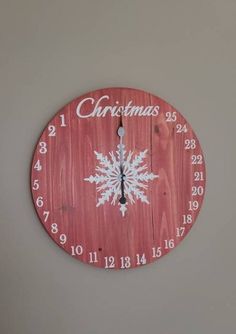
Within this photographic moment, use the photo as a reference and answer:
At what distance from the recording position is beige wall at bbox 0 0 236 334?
1.33 meters

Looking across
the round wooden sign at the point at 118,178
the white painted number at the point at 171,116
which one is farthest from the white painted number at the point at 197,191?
the white painted number at the point at 171,116

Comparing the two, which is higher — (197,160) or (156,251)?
(197,160)

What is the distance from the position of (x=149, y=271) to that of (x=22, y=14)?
2.72 ft

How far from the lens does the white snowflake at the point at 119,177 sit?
1.36 metres

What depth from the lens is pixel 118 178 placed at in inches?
54.0

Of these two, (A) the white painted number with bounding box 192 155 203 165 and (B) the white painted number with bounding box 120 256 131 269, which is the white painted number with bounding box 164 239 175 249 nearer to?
(B) the white painted number with bounding box 120 256 131 269

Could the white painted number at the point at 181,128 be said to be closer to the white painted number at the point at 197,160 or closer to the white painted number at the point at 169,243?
the white painted number at the point at 197,160

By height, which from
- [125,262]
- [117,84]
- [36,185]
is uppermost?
[117,84]

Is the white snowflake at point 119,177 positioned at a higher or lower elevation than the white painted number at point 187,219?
higher

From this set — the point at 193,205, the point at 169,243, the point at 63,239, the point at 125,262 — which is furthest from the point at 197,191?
the point at 63,239

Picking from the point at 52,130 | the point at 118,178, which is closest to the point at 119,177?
the point at 118,178

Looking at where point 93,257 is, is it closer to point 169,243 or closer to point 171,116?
point 169,243

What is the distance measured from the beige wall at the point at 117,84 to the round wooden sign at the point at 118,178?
4 cm

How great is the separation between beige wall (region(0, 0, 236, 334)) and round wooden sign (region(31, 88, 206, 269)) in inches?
1.6
